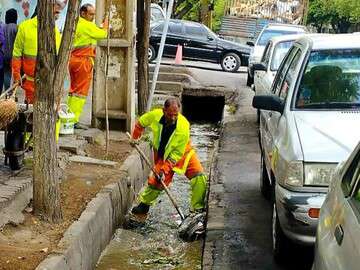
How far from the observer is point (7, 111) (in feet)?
22.0

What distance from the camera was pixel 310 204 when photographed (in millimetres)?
5227

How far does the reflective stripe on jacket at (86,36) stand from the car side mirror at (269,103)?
3685 millimetres

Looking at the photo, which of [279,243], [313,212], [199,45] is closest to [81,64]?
[279,243]

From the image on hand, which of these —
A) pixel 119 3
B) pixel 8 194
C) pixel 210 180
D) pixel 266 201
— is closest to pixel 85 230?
pixel 8 194

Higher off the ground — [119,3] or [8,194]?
[119,3]

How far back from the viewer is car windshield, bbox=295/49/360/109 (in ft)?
21.3

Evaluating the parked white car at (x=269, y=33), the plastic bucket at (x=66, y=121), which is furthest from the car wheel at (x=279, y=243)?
the parked white car at (x=269, y=33)

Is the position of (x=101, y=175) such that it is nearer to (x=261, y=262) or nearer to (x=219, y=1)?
(x=261, y=262)

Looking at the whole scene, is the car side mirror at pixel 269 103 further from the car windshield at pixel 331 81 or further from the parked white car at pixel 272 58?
the parked white car at pixel 272 58

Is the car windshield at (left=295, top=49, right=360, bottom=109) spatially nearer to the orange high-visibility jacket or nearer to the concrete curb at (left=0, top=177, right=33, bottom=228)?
the concrete curb at (left=0, top=177, right=33, bottom=228)

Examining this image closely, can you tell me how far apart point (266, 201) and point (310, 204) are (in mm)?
2979

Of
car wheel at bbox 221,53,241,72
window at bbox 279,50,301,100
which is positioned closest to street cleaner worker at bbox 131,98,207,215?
window at bbox 279,50,301,100

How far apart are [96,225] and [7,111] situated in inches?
52.3

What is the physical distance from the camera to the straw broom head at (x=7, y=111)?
6648 mm
